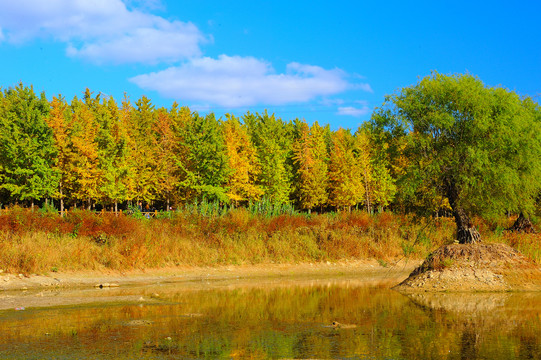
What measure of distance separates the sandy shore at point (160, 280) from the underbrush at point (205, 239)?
0.69m

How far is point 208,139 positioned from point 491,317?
144 feet

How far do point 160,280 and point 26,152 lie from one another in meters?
30.8

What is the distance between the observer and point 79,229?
28547mm

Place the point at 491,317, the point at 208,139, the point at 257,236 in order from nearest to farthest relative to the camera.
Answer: the point at 491,317, the point at 257,236, the point at 208,139

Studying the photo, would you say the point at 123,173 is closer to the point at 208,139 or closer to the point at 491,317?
the point at 208,139

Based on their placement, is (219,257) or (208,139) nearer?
(219,257)

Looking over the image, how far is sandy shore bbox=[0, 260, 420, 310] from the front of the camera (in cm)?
2059

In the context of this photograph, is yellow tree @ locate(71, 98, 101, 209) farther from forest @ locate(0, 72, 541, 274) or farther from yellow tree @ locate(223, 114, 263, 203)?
yellow tree @ locate(223, 114, 263, 203)

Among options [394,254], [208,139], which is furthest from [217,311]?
[208,139]

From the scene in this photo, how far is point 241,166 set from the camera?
60.8 metres

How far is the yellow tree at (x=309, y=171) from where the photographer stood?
68750 mm

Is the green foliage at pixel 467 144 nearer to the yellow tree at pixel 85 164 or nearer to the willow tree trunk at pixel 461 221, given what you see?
the willow tree trunk at pixel 461 221

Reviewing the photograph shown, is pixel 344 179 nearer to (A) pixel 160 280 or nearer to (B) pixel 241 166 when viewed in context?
(B) pixel 241 166

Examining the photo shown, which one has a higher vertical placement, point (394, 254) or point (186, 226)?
point (186, 226)
